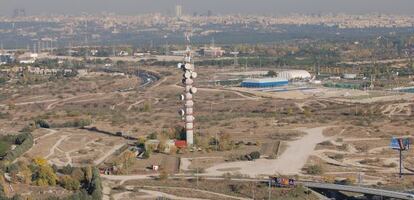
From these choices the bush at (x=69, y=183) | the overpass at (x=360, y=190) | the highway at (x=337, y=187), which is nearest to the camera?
the overpass at (x=360, y=190)

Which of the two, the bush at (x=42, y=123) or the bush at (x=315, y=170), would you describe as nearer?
the bush at (x=315, y=170)

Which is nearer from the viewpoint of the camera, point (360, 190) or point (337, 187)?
point (360, 190)

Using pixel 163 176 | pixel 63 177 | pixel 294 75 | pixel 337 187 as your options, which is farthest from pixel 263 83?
pixel 337 187

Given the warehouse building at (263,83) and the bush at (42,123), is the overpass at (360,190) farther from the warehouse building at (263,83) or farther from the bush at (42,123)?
the warehouse building at (263,83)

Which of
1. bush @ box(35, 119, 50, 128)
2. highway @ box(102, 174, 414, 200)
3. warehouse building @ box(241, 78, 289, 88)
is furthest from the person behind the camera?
warehouse building @ box(241, 78, 289, 88)

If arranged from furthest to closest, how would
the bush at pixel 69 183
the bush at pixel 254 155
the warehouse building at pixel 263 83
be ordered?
the warehouse building at pixel 263 83, the bush at pixel 254 155, the bush at pixel 69 183

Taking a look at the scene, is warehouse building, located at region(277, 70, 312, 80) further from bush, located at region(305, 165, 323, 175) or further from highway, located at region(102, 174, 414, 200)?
highway, located at region(102, 174, 414, 200)

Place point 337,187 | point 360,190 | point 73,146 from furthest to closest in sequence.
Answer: point 73,146
point 337,187
point 360,190

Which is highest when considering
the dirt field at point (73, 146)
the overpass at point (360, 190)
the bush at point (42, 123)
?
the overpass at point (360, 190)

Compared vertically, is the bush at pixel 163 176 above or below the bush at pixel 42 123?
above

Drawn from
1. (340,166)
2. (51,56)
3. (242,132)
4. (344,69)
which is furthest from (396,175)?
(51,56)

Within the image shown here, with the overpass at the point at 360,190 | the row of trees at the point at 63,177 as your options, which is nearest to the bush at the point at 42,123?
the row of trees at the point at 63,177

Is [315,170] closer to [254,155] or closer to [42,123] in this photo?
[254,155]

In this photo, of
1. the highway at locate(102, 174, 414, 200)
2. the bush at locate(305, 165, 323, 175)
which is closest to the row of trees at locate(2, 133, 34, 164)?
the highway at locate(102, 174, 414, 200)
